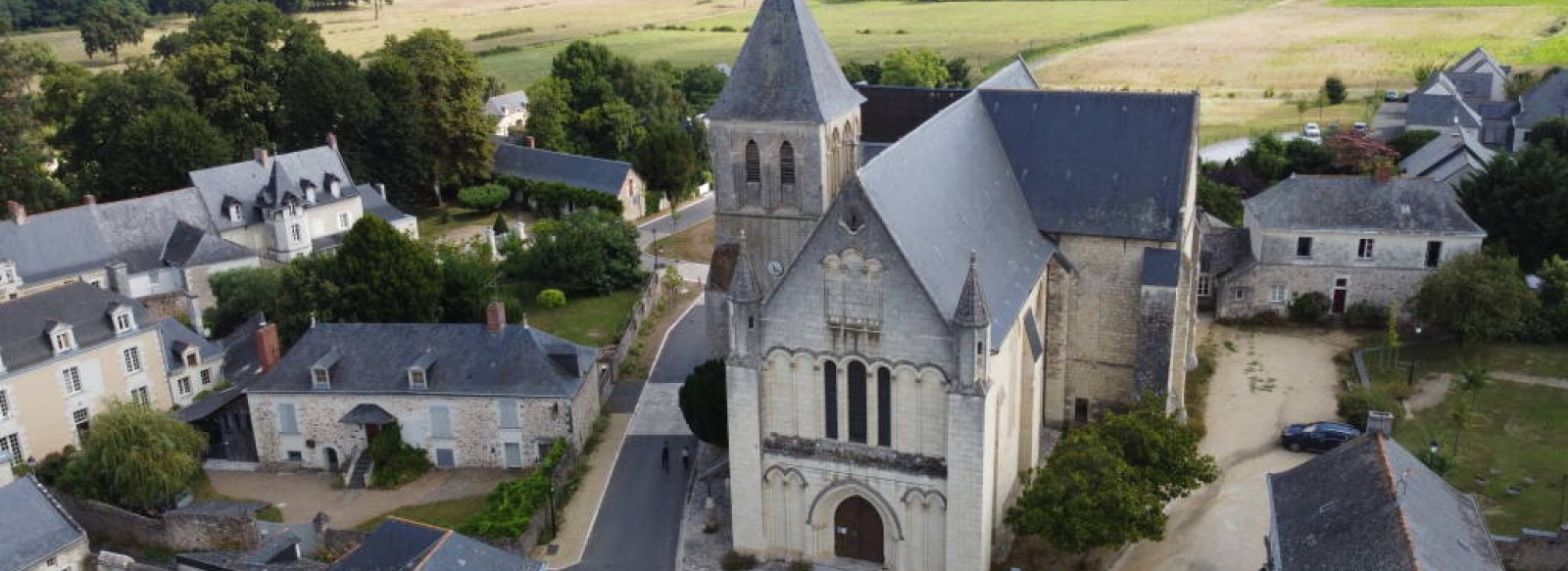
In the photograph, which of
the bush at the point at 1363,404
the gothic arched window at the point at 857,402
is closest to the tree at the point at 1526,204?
the bush at the point at 1363,404

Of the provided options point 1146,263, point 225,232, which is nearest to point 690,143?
point 225,232

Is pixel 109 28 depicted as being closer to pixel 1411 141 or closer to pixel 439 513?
pixel 439 513

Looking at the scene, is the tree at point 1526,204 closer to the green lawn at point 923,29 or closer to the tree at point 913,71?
the tree at point 913,71

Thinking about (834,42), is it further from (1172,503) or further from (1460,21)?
(1172,503)

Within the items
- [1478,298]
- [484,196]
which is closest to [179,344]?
[484,196]

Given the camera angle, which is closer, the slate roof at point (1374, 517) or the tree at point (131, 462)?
the slate roof at point (1374, 517)
